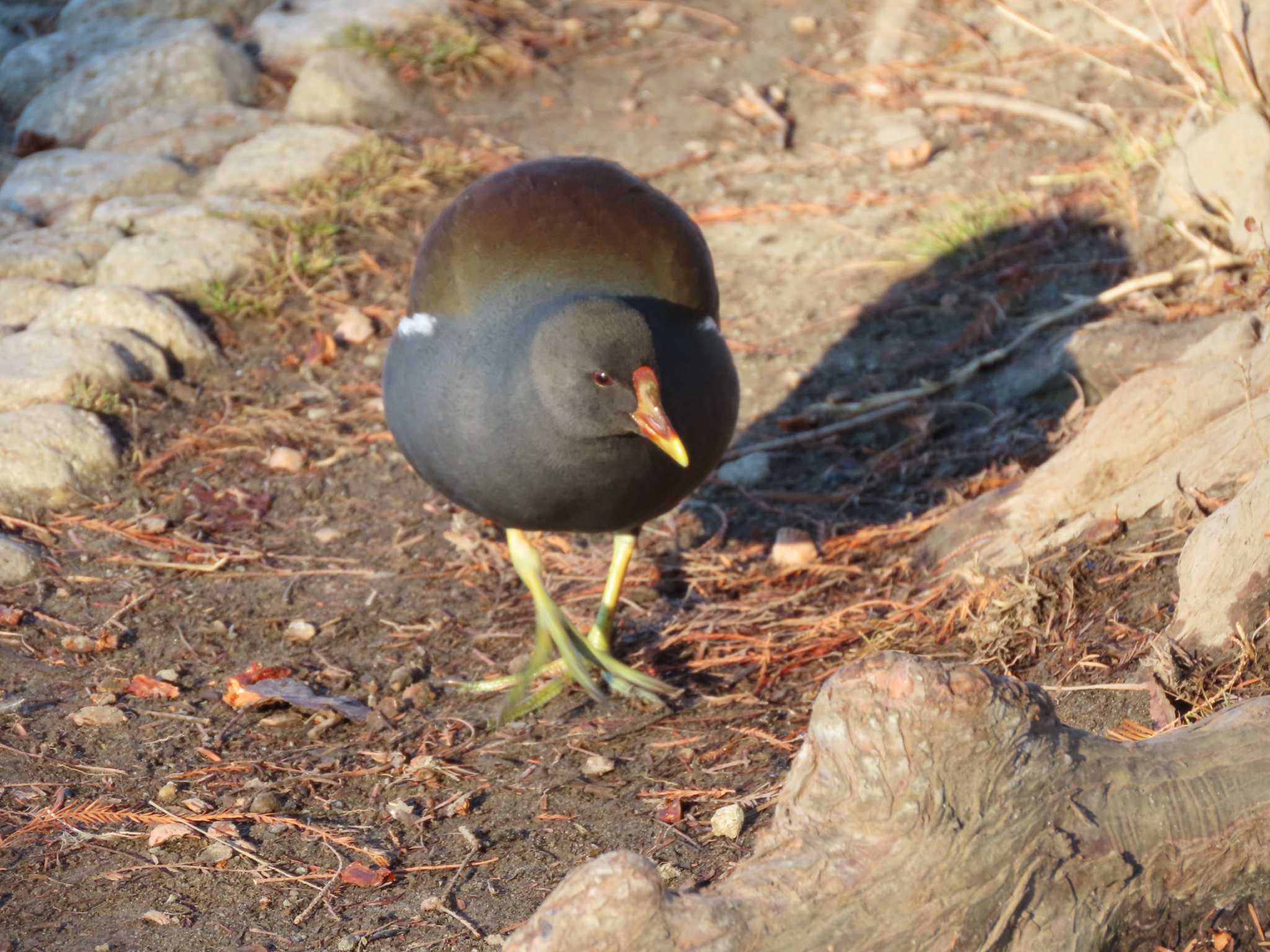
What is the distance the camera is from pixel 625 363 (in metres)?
3.22

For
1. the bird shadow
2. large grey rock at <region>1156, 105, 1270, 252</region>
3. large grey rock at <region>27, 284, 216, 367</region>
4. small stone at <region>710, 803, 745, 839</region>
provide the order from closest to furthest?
small stone at <region>710, 803, 745, 839</region> < large grey rock at <region>1156, 105, 1270, 252</region> < the bird shadow < large grey rock at <region>27, 284, 216, 367</region>

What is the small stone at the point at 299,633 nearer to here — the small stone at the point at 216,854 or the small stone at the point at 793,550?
the small stone at the point at 216,854

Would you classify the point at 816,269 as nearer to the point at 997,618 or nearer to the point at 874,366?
the point at 874,366

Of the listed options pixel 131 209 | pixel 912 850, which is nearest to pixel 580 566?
pixel 912 850

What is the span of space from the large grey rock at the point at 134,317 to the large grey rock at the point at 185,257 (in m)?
0.17

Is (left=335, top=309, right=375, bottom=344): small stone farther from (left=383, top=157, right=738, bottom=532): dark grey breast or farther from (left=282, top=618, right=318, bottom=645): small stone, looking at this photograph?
(left=282, top=618, right=318, bottom=645): small stone

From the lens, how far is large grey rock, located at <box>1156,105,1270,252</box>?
4.33m

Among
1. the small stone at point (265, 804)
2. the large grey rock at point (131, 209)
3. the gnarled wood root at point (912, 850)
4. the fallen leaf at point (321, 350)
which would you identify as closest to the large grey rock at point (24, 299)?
the large grey rock at point (131, 209)

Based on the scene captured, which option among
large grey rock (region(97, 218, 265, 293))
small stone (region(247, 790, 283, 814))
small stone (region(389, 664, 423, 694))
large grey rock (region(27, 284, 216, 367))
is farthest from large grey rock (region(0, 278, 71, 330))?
small stone (region(247, 790, 283, 814))

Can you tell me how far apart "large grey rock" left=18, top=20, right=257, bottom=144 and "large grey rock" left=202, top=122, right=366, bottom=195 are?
67cm

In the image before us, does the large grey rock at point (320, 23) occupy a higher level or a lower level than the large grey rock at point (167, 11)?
higher

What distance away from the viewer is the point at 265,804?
301cm

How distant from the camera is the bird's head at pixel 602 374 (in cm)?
321

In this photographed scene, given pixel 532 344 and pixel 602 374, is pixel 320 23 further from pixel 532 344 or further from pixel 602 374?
pixel 602 374
